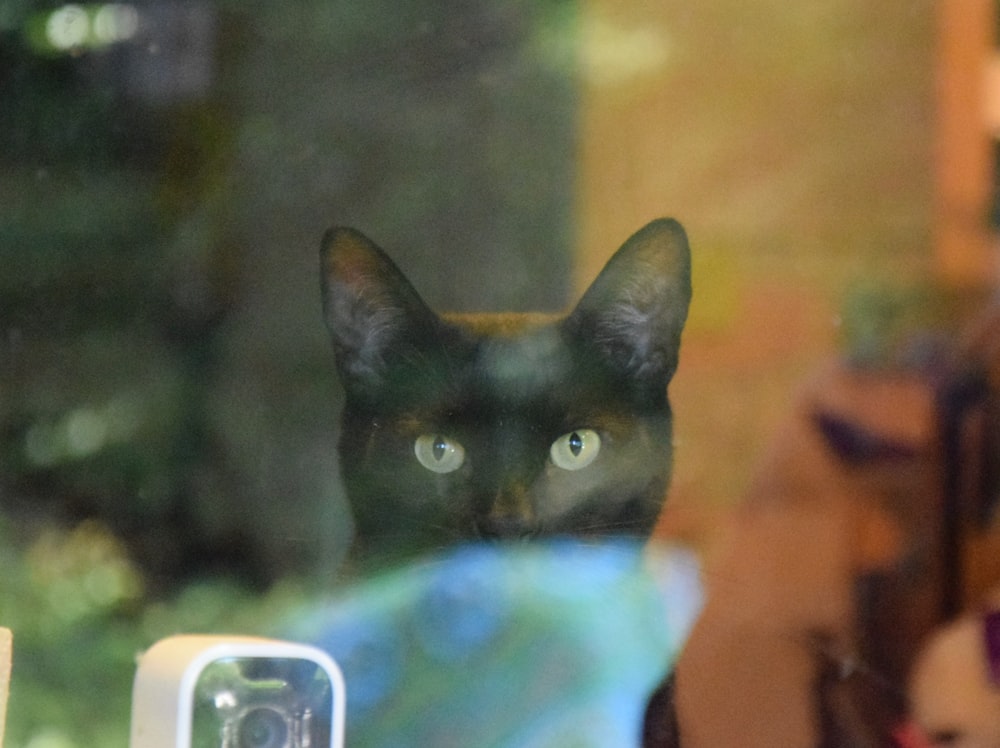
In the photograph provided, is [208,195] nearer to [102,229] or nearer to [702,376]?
[102,229]

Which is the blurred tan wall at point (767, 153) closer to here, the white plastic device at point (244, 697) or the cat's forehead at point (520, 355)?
the cat's forehead at point (520, 355)

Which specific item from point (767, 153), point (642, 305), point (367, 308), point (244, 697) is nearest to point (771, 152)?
point (767, 153)

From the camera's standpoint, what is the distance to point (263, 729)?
55cm

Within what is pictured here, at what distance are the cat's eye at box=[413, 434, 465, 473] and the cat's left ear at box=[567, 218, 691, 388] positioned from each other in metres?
0.11

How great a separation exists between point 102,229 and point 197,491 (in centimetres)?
23

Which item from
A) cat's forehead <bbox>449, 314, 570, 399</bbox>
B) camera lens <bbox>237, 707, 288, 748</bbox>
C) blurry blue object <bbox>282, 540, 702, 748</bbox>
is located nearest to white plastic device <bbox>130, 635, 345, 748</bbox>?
camera lens <bbox>237, 707, 288, 748</bbox>

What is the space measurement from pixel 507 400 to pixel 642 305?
106 millimetres

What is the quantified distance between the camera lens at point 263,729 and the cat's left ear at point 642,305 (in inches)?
11.7

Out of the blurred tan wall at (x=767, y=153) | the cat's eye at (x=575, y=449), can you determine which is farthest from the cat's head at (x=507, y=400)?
the blurred tan wall at (x=767, y=153)

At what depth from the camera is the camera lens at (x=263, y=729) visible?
0.55 meters

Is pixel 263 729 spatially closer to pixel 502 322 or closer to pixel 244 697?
pixel 244 697

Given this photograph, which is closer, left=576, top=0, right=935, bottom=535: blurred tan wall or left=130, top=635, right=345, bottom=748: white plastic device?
left=130, top=635, right=345, bottom=748: white plastic device

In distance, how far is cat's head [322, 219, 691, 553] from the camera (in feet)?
2.12

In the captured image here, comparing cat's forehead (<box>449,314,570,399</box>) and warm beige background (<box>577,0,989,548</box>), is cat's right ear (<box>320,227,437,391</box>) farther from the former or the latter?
warm beige background (<box>577,0,989,548</box>)
